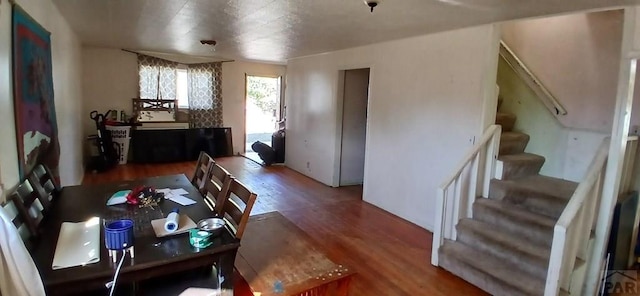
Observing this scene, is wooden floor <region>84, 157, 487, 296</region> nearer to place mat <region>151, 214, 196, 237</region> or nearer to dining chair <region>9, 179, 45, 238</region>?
place mat <region>151, 214, 196, 237</region>

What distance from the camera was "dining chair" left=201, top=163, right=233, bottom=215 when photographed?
2.09 meters

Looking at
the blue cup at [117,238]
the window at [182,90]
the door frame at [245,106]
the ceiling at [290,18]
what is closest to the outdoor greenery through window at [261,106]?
the door frame at [245,106]

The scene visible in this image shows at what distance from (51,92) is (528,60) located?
463cm

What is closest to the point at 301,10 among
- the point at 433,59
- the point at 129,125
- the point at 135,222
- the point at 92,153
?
the point at 433,59

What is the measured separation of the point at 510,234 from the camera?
279cm

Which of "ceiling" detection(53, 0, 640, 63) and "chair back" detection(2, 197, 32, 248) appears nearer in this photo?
"chair back" detection(2, 197, 32, 248)

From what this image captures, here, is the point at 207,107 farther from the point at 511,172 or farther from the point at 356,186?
the point at 511,172

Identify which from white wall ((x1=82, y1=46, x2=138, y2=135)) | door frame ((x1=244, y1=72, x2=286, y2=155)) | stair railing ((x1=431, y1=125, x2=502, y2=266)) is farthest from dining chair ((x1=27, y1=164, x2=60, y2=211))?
door frame ((x1=244, y1=72, x2=286, y2=155))

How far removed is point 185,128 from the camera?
23.3ft

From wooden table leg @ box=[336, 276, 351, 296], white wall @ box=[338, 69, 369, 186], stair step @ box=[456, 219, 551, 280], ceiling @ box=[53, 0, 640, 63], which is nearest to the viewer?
wooden table leg @ box=[336, 276, 351, 296]

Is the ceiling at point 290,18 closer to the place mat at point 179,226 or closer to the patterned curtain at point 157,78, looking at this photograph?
the place mat at point 179,226

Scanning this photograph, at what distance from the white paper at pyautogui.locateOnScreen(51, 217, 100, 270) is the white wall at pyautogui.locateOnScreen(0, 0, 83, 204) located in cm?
33

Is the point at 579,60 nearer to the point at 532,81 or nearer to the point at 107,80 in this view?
the point at 532,81

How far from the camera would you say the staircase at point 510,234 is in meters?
2.48
